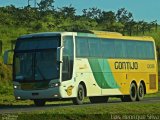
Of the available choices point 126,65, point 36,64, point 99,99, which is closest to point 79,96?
point 36,64

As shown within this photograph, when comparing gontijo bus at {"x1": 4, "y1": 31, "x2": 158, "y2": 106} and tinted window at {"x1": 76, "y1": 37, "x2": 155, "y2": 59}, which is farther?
tinted window at {"x1": 76, "y1": 37, "x2": 155, "y2": 59}

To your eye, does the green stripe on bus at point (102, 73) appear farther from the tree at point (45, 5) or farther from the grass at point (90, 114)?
the tree at point (45, 5)

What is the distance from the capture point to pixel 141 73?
35250 millimetres

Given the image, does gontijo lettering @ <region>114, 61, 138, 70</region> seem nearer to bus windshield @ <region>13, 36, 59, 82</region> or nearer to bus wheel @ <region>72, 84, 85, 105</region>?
bus wheel @ <region>72, 84, 85, 105</region>

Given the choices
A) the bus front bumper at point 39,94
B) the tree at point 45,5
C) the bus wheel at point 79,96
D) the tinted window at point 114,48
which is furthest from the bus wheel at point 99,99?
the tree at point 45,5

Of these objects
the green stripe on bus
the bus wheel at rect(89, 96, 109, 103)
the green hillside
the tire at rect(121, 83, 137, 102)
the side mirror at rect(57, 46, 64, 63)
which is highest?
the green hillside

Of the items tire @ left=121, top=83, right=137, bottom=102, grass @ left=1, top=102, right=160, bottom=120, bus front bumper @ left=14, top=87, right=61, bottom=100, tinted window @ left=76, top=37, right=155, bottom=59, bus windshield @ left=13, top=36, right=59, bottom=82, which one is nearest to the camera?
grass @ left=1, top=102, right=160, bottom=120

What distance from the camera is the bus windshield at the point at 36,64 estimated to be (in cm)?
2827

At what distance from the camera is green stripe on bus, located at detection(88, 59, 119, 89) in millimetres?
31005

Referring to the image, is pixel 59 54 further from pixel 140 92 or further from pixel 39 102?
pixel 140 92

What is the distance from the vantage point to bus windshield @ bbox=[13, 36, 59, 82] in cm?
2827

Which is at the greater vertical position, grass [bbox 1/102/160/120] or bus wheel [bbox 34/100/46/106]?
grass [bbox 1/102/160/120]

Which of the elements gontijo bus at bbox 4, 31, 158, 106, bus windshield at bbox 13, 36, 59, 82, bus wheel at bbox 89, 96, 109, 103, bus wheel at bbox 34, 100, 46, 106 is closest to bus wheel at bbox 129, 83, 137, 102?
gontijo bus at bbox 4, 31, 158, 106

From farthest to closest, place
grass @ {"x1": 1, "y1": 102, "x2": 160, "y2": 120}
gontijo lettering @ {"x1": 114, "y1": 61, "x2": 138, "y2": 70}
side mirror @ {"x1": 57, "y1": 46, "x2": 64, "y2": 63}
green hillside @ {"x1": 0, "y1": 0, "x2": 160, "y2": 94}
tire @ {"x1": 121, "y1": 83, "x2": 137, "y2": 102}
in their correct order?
1. green hillside @ {"x1": 0, "y1": 0, "x2": 160, "y2": 94}
2. tire @ {"x1": 121, "y1": 83, "x2": 137, "y2": 102}
3. gontijo lettering @ {"x1": 114, "y1": 61, "x2": 138, "y2": 70}
4. side mirror @ {"x1": 57, "y1": 46, "x2": 64, "y2": 63}
5. grass @ {"x1": 1, "y1": 102, "x2": 160, "y2": 120}
